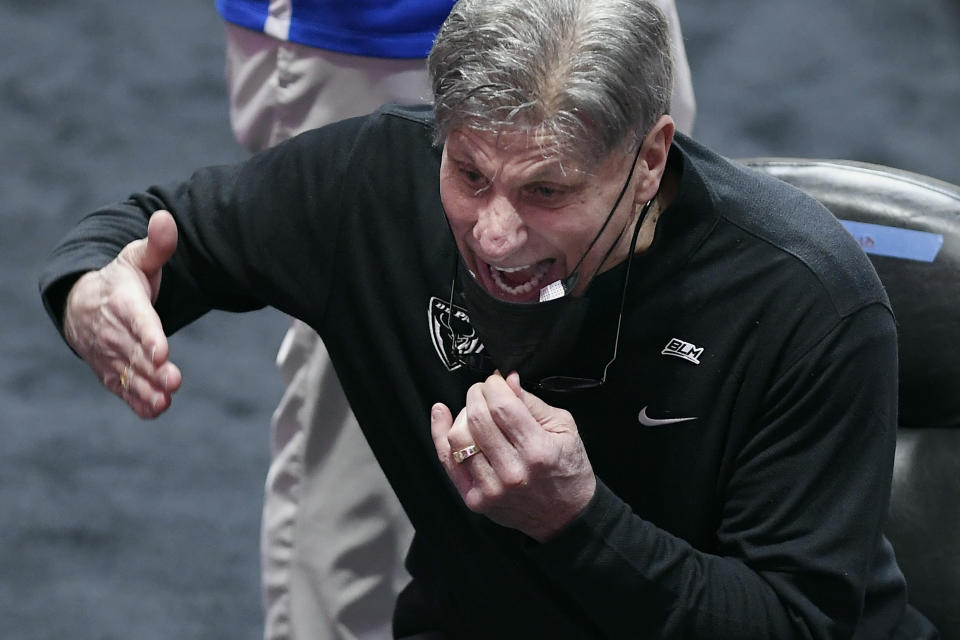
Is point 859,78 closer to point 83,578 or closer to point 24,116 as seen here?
point 24,116

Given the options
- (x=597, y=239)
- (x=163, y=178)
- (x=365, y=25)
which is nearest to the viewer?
(x=597, y=239)

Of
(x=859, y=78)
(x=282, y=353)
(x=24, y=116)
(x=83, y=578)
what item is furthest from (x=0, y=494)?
(x=859, y=78)

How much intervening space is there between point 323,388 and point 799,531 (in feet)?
2.87

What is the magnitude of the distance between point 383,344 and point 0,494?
1547 millimetres

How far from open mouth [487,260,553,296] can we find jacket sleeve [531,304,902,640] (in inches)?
8.6

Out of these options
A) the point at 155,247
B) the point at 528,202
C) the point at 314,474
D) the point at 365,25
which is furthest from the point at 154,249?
the point at 314,474

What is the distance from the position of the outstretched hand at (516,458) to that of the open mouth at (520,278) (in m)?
0.11

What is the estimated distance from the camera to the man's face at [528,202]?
4.76 ft

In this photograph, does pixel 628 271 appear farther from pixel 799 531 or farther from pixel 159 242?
pixel 159 242

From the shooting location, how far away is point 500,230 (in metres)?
1.48

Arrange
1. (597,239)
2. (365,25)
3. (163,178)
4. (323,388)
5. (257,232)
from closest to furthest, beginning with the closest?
1. (597,239)
2. (257,232)
3. (365,25)
4. (323,388)
5. (163,178)

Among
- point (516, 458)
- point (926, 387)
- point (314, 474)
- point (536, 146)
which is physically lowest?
point (314, 474)

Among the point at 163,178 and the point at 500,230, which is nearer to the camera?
the point at 500,230

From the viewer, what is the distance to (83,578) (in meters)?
2.83
